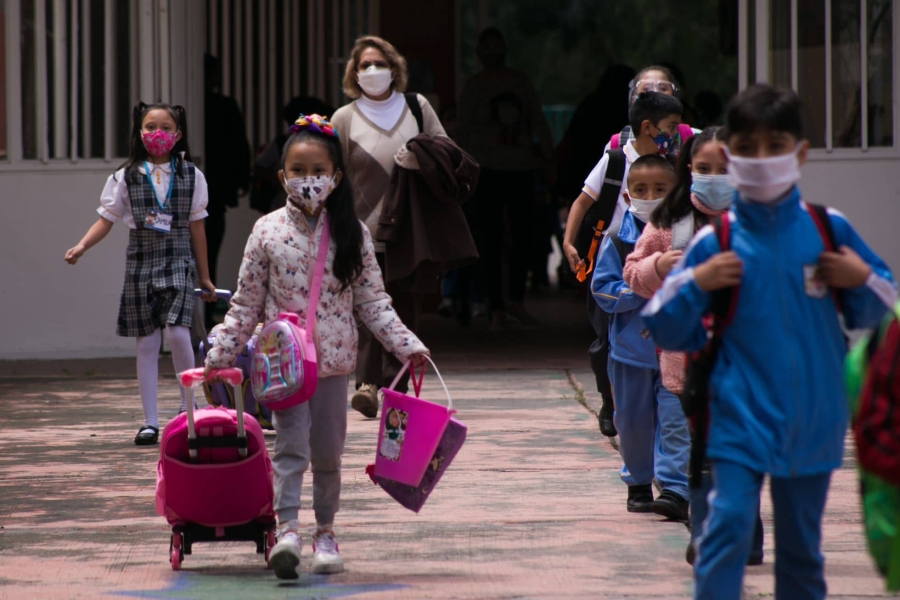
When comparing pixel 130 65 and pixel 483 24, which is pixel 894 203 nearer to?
pixel 130 65

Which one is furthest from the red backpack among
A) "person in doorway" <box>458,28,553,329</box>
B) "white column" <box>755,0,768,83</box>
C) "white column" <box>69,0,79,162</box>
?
"person in doorway" <box>458,28,553,329</box>

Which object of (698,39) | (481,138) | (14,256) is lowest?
(14,256)

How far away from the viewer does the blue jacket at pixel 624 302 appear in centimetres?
530

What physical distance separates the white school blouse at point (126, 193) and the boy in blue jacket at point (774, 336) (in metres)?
4.18

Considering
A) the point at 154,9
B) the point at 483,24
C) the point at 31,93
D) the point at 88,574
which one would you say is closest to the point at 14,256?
the point at 31,93

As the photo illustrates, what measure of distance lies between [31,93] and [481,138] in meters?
3.69

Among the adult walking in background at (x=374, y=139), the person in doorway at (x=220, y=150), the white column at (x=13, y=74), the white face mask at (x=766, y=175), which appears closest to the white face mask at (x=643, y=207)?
the white face mask at (x=766, y=175)

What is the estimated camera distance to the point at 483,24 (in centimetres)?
1571

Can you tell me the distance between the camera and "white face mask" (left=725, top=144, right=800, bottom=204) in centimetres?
339

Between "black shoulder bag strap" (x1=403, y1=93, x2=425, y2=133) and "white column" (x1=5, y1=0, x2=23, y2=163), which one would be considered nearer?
"black shoulder bag strap" (x1=403, y1=93, x2=425, y2=133)

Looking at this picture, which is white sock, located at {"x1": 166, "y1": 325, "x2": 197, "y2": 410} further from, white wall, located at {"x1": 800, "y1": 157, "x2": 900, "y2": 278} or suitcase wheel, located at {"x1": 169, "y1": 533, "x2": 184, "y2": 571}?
white wall, located at {"x1": 800, "y1": 157, "x2": 900, "y2": 278}

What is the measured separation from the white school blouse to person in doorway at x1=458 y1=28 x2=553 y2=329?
194 inches

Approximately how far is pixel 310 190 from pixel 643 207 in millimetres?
1277

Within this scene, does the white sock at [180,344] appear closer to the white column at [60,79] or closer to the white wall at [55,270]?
the white wall at [55,270]
